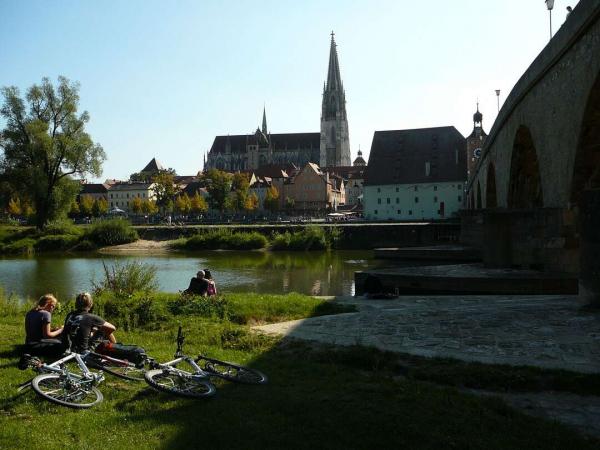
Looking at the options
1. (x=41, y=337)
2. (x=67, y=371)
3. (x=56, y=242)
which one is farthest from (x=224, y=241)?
(x=67, y=371)

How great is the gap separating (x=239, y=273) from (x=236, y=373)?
29.0 meters

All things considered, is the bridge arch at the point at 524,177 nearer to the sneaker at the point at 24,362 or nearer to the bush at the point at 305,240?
the sneaker at the point at 24,362

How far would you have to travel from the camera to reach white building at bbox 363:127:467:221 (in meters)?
86.6

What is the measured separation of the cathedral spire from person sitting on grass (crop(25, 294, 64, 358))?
164 metres

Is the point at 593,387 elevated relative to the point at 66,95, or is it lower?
lower

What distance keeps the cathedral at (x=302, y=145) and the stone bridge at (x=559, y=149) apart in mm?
141251

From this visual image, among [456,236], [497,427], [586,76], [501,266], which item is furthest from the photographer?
[456,236]

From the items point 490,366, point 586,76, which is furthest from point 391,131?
point 490,366

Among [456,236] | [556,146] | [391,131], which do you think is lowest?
[456,236]

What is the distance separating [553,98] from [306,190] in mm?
106816

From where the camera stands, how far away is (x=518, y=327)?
11.1 meters

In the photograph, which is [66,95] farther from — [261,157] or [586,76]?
[261,157]

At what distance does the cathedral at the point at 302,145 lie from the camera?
168000mm

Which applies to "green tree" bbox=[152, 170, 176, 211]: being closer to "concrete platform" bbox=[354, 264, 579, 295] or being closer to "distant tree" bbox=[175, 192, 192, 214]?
"distant tree" bbox=[175, 192, 192, 214]
